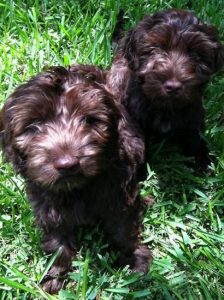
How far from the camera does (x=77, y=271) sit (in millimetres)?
3518

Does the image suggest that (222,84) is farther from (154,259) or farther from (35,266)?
(35,266)

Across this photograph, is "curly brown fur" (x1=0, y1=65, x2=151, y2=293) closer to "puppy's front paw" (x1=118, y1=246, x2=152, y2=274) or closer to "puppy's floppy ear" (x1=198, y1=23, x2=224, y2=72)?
"puppy's front paw" (x1=118, y1=246, x2=152, y2=274)

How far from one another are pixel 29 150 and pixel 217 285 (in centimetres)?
156

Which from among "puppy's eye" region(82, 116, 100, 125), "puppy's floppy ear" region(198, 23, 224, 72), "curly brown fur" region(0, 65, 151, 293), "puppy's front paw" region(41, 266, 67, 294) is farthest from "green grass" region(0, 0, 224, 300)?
"puppy's eye" region(82, 116, 100, 125)

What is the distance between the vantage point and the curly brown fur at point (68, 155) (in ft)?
9.04

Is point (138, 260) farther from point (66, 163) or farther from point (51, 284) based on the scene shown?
point (66, 163)

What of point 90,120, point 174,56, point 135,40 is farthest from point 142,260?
point 135,40

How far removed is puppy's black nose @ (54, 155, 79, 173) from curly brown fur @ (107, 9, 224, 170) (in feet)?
3.61

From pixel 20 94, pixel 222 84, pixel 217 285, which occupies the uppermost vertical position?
pixel 20 94

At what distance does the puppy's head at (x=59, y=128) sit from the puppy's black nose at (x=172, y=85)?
66 cm

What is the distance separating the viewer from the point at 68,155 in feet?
8.73

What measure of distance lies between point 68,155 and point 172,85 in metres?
1.11

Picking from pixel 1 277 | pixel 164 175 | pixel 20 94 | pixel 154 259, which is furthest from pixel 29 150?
pixel 164 175

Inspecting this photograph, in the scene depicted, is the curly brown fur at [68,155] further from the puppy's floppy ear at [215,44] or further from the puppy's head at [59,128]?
the puppy's floppy ear at [215,44]
